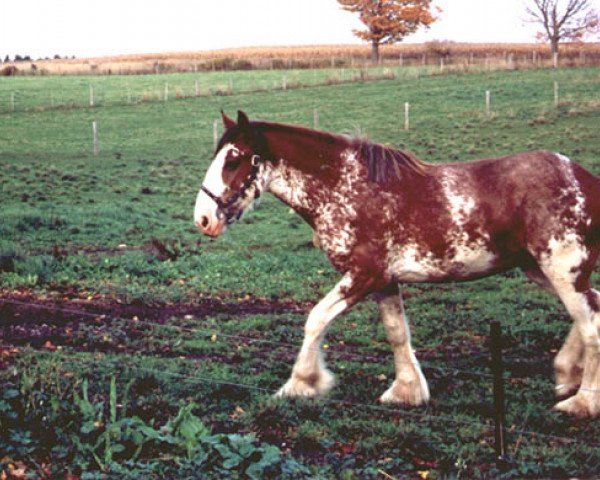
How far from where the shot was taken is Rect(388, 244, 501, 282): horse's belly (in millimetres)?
8359

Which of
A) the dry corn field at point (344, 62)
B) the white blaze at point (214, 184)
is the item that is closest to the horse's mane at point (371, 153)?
the white blaze at point (214, 184)

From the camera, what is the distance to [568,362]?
8.80 m

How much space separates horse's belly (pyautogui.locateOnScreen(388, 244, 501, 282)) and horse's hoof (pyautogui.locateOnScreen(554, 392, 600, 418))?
1.40m

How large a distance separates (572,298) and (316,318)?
2.31m

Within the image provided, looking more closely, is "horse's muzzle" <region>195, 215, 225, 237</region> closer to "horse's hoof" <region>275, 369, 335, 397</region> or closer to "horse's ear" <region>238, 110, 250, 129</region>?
"horse's ear" <region>238, 110, 250, 129</region>

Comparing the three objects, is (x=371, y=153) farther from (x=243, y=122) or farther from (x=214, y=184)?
(x=214, y=184)

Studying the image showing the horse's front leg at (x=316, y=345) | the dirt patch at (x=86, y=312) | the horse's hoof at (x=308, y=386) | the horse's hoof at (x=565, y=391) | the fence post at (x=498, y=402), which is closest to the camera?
the fence post at (x=498, y=402)

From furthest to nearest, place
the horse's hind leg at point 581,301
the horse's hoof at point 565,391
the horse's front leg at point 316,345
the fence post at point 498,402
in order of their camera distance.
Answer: the horse's hoof at point 565,391 < the horse's front leg at point 316,345 < the horse's hind leg at point 581,301 < the fence post at point 498,402

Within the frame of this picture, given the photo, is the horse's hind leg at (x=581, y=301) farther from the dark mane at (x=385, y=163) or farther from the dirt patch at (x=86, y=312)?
the dirt patch at (x=86, y=312)

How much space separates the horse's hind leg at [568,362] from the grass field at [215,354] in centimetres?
22

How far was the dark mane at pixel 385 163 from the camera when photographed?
8547mm

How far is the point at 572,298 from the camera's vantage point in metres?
A: 8.23

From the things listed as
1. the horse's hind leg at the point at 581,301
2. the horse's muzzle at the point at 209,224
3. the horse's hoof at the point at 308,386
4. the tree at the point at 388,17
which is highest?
the tree at the point at 388,17

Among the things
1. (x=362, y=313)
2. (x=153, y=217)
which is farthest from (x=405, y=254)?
(x=153, y=217)
